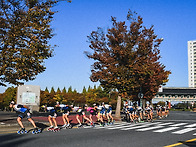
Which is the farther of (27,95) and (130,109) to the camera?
(27,95)

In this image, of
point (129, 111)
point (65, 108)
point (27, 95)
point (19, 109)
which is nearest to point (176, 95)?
point (27, 95)

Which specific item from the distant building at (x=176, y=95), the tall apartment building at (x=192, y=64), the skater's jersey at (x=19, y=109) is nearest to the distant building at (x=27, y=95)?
the skater's jersey at (x=19, y=109)

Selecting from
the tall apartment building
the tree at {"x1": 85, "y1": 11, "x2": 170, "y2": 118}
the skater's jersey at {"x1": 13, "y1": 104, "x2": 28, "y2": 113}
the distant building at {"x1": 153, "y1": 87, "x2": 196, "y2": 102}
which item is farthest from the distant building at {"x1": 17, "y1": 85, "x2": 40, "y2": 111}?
the tall apartment building

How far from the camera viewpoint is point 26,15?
1670cm

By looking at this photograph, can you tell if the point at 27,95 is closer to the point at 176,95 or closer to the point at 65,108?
the point at 65,108

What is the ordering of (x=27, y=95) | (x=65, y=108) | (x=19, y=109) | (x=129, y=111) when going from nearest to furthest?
(x=19, y=109) < (x=65, y=108) < (x=129, y=111) < (x=27, y=95)

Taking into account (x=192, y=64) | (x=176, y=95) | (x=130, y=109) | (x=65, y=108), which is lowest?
(x=130, y=109)

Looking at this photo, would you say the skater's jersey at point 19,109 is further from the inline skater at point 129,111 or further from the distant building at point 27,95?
the distant building at point 27,95

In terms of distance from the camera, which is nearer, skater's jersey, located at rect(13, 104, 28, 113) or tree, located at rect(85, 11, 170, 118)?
skater's jersey, located at rect(13, 104, 28, 113)

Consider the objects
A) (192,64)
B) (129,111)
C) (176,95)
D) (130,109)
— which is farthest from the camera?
(192,64)

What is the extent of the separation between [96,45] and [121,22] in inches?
162

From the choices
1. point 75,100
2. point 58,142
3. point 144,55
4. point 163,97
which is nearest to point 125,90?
point 144,55

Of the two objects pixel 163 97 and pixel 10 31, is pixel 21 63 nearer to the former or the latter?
pixel 10 31

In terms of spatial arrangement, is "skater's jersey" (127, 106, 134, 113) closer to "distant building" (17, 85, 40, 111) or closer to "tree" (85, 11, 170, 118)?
"tree" (85, 11, 170, 118)
